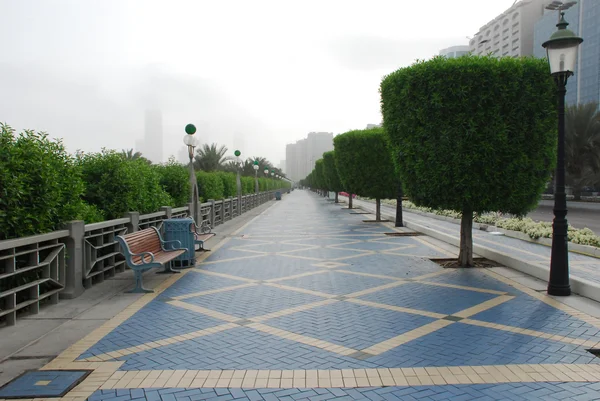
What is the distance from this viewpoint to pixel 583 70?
262 feet

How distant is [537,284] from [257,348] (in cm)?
544

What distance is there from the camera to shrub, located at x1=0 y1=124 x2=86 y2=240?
565cm

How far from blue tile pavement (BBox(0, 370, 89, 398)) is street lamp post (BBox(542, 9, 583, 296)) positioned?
258 inches

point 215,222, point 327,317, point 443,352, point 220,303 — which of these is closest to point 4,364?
point 220,303

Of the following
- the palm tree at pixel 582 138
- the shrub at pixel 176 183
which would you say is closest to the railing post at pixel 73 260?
the shrub at pixel 176 183

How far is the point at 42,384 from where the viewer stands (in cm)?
389

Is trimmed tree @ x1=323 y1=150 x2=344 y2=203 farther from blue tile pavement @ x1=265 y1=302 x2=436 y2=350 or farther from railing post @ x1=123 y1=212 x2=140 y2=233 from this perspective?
blue tile pavement @ x1=265 y1=302 x2=436 y2=350

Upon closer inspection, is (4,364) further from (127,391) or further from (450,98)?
(450,98)

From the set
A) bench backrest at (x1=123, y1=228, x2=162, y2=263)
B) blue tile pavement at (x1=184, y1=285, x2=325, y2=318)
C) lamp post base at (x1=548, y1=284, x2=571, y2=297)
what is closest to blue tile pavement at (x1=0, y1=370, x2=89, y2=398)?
blue tile pavement at (x1=184, y1=285, x2=325, y2=318)

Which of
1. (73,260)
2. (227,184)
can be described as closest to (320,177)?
(227,184)

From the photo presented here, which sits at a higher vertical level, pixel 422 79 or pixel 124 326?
pixel 422 79

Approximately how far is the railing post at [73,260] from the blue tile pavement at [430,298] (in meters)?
4.35

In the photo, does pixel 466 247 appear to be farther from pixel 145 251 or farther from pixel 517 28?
pixel 517 28

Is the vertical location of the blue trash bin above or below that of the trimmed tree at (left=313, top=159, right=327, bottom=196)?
below
